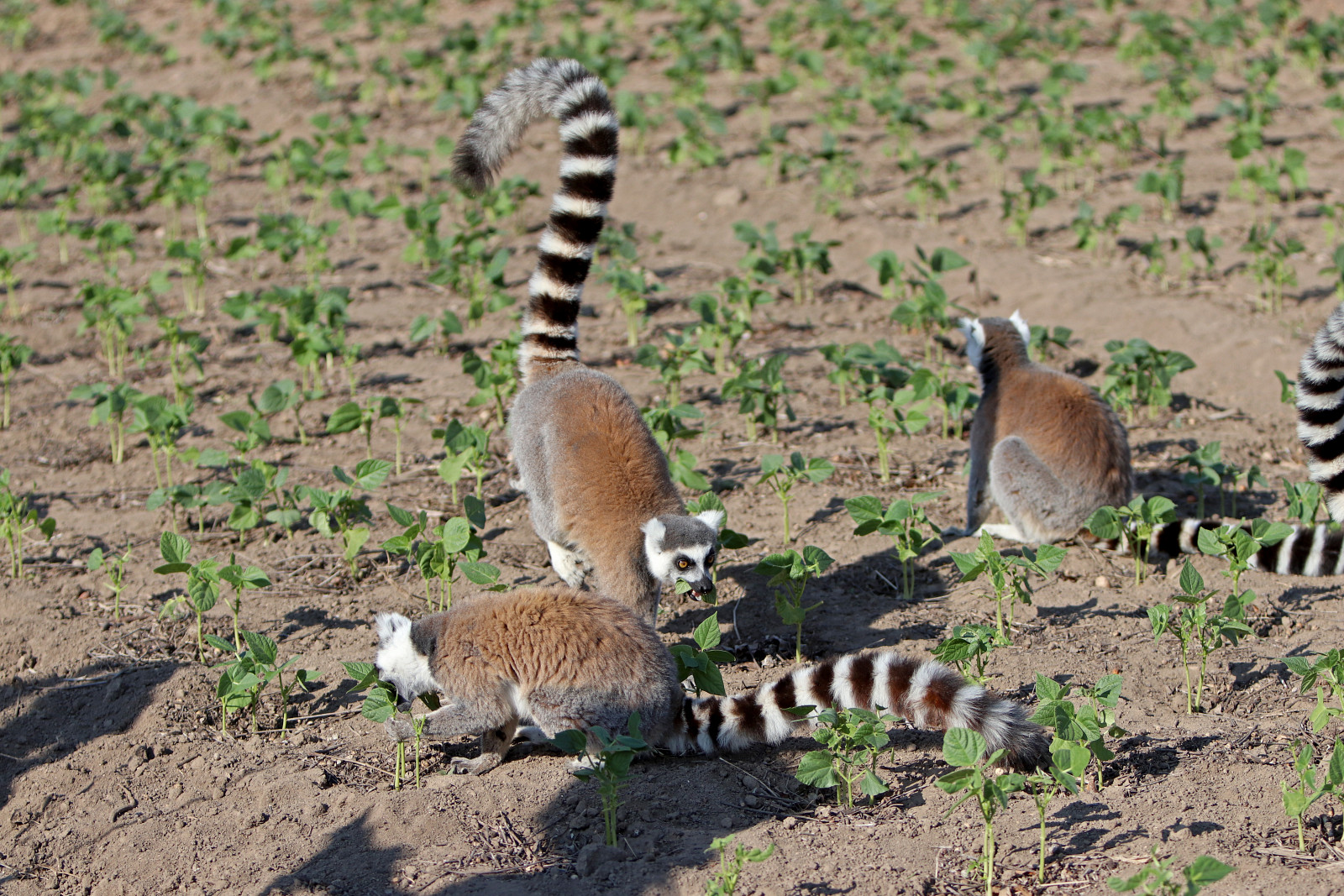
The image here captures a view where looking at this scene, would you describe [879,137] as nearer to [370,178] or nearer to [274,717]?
[370,178]

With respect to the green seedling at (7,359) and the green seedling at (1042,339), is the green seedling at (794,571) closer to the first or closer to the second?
the green seedling at (1042,339)

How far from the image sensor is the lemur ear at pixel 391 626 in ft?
14.4

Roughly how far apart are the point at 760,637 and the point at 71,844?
105 inches

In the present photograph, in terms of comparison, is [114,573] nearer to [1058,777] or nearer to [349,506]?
[349,506]

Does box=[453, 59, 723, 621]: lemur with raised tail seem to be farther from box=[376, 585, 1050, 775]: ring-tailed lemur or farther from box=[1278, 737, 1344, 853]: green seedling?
box=[1278, 737, 1344, 853]: green seedling

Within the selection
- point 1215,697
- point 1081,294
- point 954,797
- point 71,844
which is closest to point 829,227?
point 1081,294

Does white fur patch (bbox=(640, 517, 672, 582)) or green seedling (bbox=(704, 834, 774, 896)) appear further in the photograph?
white fur patch (bbox=(640, 517, 672, 582))

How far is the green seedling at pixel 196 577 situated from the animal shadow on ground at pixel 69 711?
261 millimetres

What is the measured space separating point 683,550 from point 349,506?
1.80 m

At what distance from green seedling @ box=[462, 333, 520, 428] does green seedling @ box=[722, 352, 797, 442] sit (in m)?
1.21

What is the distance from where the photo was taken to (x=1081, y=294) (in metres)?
9.22

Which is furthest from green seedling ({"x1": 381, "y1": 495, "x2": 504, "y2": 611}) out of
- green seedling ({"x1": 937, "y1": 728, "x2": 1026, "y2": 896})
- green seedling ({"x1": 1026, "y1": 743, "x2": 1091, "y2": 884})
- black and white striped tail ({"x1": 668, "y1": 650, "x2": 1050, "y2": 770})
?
green seedling ({"x1": 1026, "y1": 743, "x2": 1091, "y2": 884})

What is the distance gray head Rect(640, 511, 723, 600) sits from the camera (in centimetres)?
472

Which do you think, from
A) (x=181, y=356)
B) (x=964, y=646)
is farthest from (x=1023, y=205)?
(x=964, y=646)
